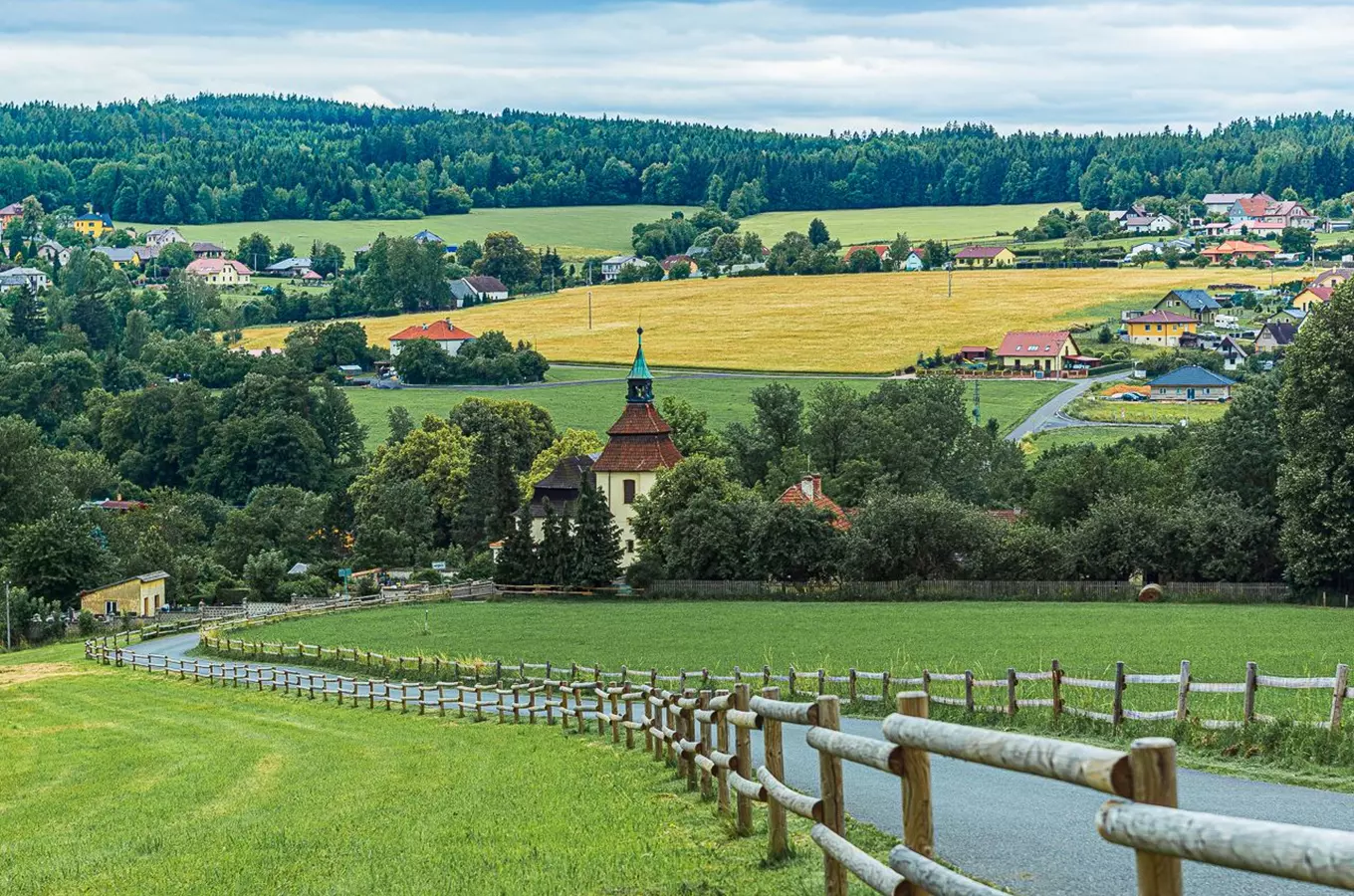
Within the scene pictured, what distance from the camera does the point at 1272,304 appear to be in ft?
584

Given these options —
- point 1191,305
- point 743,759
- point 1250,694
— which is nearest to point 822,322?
point 1191,305

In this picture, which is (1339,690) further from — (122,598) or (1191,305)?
(1191,305)

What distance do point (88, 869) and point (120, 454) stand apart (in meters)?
142

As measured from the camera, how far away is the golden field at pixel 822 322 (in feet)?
523

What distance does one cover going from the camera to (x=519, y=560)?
3371 inches

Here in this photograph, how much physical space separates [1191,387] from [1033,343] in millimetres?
23051

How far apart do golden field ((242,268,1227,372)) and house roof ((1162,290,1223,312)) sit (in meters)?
4.66

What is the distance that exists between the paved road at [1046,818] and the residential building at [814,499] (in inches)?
2240

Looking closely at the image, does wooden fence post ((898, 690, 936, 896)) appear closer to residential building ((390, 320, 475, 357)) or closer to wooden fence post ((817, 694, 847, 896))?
wooden fence post ((817, 694, 847, 896))

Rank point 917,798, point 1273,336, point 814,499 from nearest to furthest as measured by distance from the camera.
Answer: point 917,798 < point 814,499 < point 1273,336

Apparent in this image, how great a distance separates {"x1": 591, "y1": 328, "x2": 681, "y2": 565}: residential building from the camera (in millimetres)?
94812

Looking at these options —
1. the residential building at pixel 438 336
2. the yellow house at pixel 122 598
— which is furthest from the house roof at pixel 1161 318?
the yellow house at pixel 122 598

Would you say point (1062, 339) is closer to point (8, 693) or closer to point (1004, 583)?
point (1004, 583)

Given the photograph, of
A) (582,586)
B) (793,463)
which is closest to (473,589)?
(582,586)
